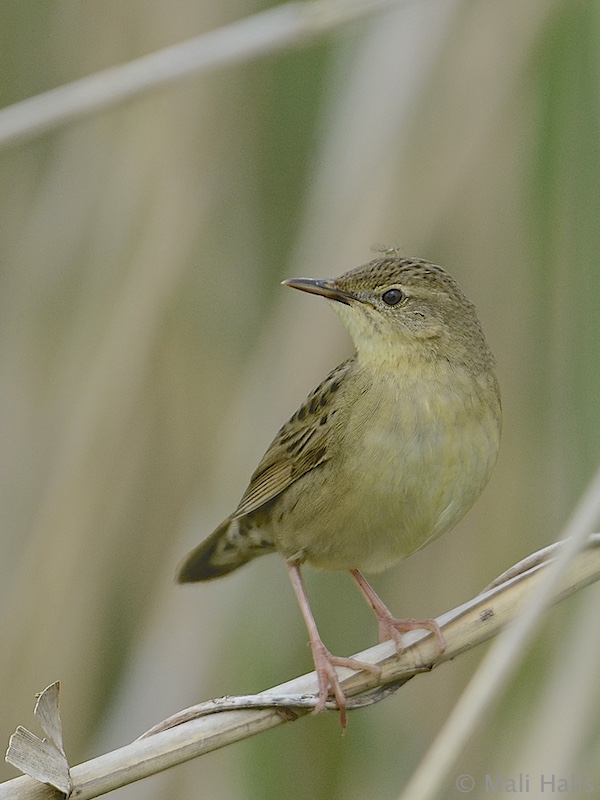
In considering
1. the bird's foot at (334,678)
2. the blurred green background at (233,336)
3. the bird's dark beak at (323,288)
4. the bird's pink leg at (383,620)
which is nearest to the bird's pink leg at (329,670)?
the bird's foot at (334,678)

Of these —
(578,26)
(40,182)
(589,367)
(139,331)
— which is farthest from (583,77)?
(40,182)

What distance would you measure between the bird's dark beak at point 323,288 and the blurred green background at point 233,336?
588 millimetres

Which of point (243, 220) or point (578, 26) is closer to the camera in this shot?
point (578, 26)

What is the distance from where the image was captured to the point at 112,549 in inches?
162

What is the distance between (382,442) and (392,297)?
0.51 metres

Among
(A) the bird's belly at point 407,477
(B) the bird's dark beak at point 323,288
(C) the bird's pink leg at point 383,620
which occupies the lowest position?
(C) the bird's pink leg at point 383,620

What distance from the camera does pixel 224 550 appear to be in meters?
3.70

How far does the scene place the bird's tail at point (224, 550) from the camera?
3633 millimetres

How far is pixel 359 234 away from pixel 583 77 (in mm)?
942

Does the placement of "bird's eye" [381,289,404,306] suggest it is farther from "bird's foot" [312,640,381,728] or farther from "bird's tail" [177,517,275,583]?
"bird's foot" [312,640,381,728]

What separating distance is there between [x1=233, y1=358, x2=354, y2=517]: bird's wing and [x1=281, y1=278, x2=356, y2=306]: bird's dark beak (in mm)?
199

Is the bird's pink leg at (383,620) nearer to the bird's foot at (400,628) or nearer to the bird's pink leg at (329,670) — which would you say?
the bird's foot at (400,628)

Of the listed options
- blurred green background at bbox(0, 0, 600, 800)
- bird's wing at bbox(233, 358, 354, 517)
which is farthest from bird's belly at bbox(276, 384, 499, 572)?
blurred green background at bbox(0, 0, 600, 800)

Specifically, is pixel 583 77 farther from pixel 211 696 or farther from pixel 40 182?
pixel 211 696
